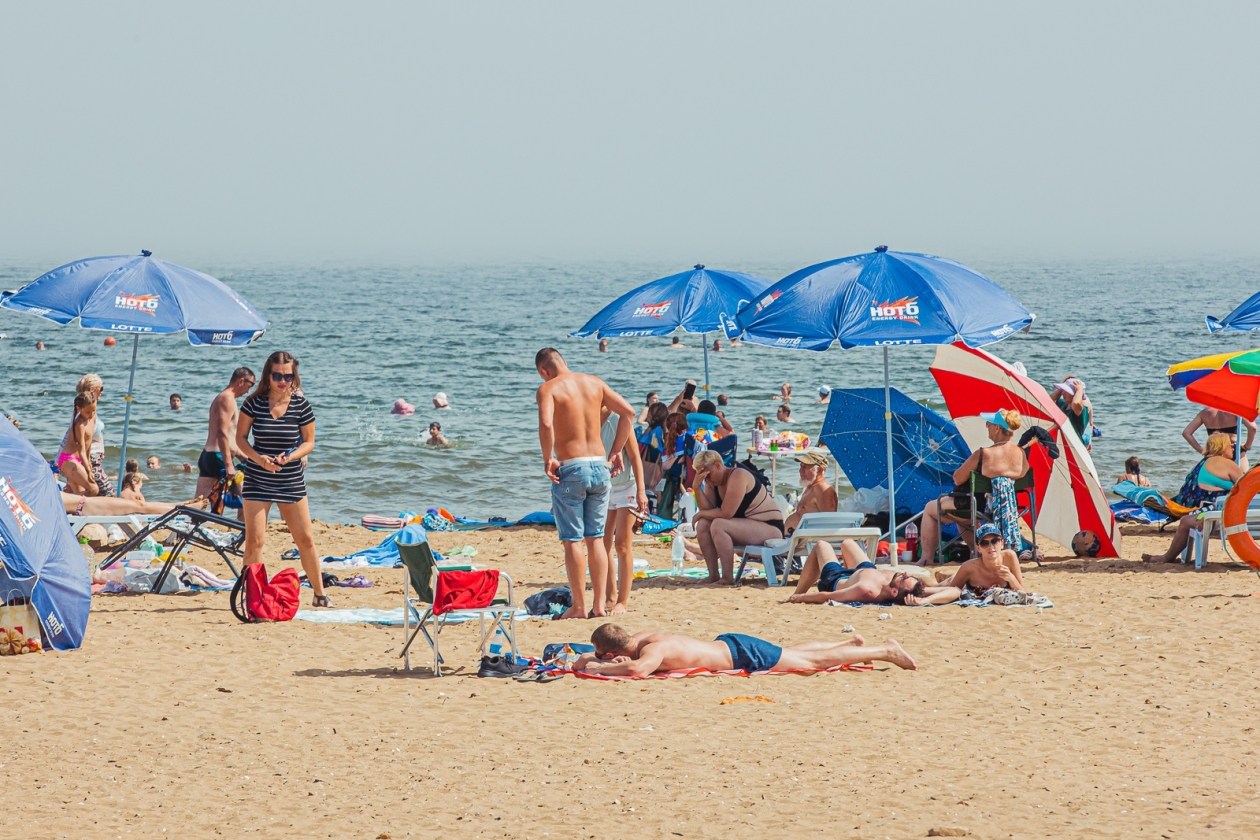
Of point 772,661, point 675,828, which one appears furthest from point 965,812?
point 772,661

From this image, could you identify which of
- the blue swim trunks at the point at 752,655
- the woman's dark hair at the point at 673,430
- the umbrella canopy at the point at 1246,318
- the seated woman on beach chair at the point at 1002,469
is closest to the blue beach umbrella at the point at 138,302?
the woman's dark hair at the point at 673,430

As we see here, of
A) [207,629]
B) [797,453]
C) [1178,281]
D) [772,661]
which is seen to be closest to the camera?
[772,661]

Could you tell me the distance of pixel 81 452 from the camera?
1055 centimetres

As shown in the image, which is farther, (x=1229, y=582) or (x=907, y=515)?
(x=907, y=515)

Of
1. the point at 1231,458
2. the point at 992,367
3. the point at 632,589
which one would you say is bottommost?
the point at 632,589

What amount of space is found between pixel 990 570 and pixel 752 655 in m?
2.46

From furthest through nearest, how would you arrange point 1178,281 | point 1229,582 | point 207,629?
1. point 1178,281
2. point 1229,582
3. point 207,629

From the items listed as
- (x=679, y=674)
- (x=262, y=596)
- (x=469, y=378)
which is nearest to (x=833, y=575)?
(x=679, y=674)

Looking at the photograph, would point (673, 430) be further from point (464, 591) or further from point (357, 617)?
point (464, 591)

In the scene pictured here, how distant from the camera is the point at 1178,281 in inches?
3110

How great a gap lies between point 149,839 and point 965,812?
2814mm

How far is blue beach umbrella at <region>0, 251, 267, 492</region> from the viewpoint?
9.91 metres

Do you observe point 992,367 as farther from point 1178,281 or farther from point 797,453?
point 1178,281

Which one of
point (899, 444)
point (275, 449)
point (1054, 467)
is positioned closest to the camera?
A: point (275, 449)
